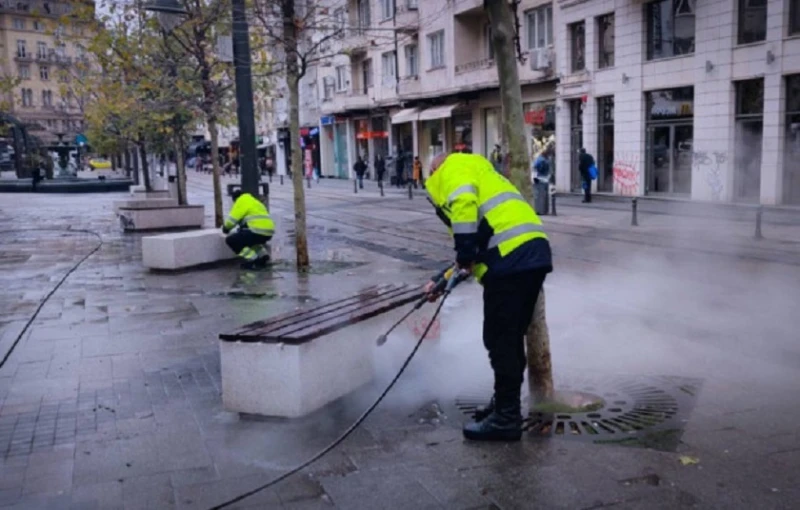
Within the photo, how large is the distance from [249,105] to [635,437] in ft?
32.3

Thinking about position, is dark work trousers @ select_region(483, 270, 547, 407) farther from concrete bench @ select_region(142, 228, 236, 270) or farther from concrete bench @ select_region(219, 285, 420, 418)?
concrete bench @ select_region(142, 228, 236, 270)

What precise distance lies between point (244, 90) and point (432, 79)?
2329 cm

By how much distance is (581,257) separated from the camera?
40.9 feet

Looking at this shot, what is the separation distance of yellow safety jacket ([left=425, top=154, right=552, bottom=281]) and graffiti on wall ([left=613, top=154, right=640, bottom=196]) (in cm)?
2109

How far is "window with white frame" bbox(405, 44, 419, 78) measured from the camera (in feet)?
123

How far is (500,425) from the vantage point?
4570mm

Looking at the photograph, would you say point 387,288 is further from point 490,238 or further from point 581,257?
point 581,257

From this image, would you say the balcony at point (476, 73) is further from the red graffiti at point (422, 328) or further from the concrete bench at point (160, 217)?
the red graffiti at point (422, 328)

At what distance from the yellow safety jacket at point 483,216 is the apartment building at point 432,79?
2092 cm

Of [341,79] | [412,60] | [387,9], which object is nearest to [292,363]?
[412,60]

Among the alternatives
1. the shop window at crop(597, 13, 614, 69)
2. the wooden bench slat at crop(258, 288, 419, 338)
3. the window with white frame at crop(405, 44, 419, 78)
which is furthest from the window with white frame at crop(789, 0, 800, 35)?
the window with white frame at crop(405, 44, 419, 78)

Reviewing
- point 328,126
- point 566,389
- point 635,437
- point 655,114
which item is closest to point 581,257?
point 566,389

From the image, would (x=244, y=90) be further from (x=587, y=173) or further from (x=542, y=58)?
(x=542, y=58)

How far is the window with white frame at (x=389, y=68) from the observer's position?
130 feet
